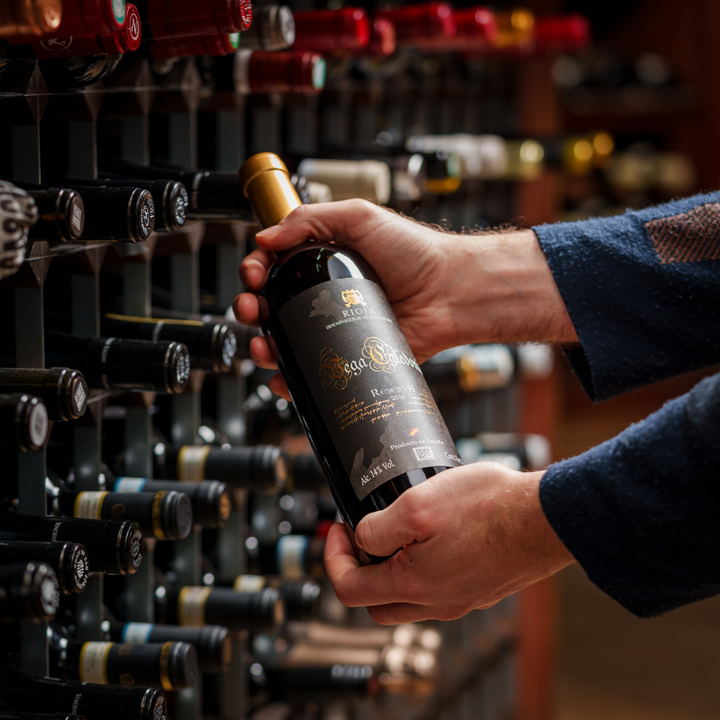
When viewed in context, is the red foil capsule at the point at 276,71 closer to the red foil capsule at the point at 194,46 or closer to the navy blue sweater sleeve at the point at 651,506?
the red foil capsule at the point at 194,46

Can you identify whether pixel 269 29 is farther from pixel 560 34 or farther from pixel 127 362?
pixel 560 34

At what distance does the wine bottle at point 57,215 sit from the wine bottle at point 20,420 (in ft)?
0.33

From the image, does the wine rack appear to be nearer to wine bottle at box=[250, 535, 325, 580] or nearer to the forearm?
wine bottle at box=[250, 535, 325, 580]

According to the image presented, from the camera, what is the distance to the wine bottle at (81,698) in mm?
532

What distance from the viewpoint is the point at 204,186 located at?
0.66 m

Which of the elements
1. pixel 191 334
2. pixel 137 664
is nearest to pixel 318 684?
pixel 137 664

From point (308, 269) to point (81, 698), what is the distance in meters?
0.32

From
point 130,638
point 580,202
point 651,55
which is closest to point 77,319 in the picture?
point 130,638

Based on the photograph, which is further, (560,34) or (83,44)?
(560,34)

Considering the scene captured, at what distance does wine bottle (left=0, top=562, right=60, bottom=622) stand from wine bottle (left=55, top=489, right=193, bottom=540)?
0.57 feet

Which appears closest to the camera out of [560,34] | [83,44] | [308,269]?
[83,44]

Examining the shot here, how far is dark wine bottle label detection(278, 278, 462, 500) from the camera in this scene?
0.54 m

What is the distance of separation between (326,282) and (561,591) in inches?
78.6

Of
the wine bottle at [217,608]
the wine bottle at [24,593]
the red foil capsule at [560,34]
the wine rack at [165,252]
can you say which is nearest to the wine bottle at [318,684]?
the wine rack at [165,252]
